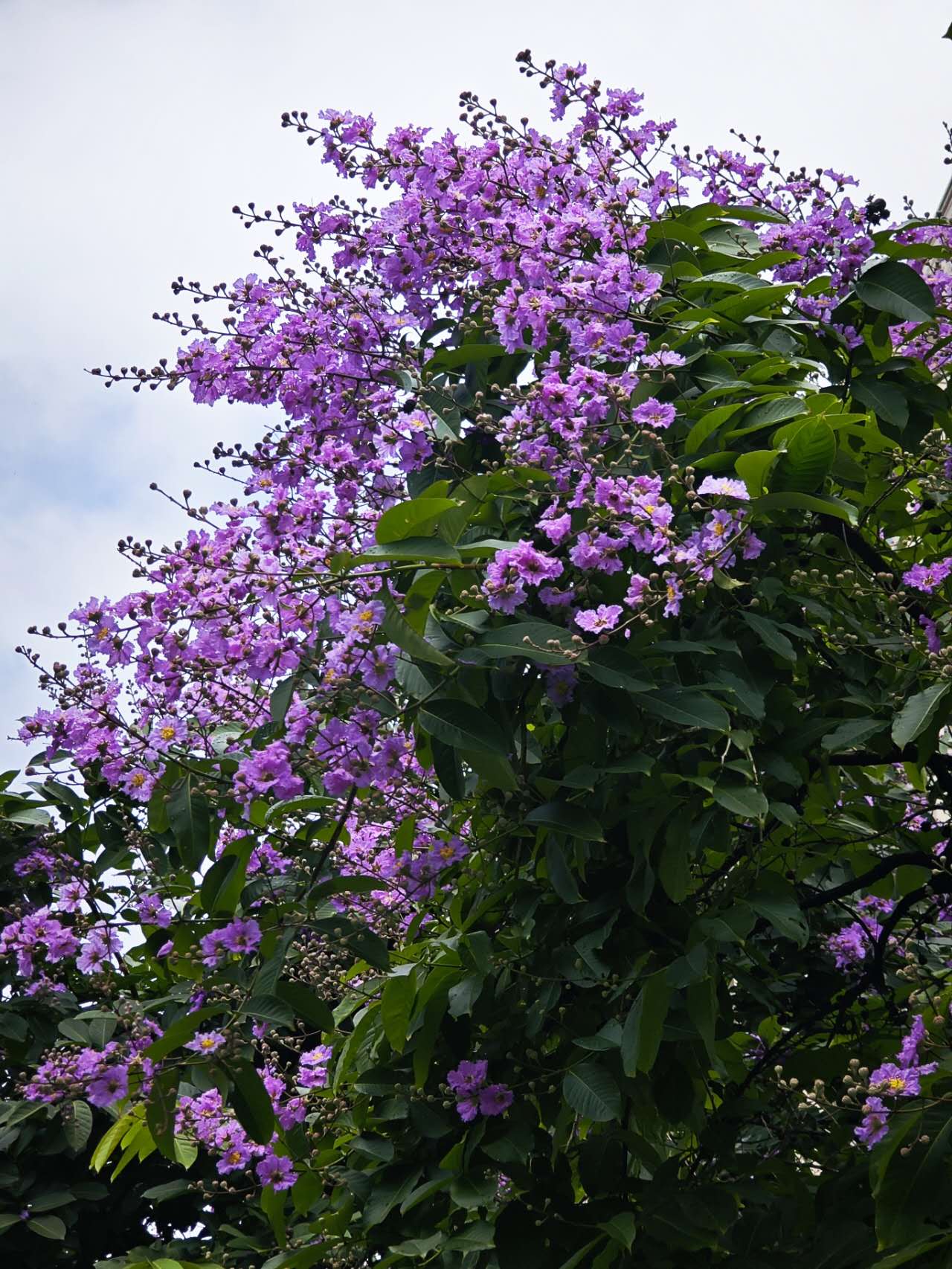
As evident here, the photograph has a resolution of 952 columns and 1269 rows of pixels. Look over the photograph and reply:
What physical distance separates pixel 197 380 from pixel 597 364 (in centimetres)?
88

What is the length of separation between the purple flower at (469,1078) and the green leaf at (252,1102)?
39cm

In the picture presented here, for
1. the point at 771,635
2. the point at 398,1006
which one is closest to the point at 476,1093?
the point at 398,1006

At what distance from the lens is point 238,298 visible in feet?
8.79

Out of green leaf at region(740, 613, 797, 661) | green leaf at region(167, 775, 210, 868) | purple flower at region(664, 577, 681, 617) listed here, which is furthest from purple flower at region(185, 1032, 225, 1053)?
green leaf at region(740, 613, 797, 661)

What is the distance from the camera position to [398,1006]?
2160 mm

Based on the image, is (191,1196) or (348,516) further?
(191,1196)

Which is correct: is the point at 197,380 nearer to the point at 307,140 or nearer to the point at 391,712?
the point at 307,140

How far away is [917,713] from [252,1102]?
117 cm

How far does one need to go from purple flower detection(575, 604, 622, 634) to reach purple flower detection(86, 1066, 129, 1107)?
1.07 meters

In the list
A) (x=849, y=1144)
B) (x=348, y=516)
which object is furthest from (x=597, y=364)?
(x=849, y=1144)

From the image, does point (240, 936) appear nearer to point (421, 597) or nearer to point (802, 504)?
point (421, 597)

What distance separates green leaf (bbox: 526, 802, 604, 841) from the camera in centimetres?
188

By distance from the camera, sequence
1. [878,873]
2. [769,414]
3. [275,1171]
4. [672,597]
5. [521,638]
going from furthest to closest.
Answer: [275,1171] → [878,873] → [769,414] → [672,597] → [521,638]

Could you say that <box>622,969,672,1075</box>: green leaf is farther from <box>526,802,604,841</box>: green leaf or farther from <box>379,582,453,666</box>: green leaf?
<box>379,582,453,666</box>: green leaf
